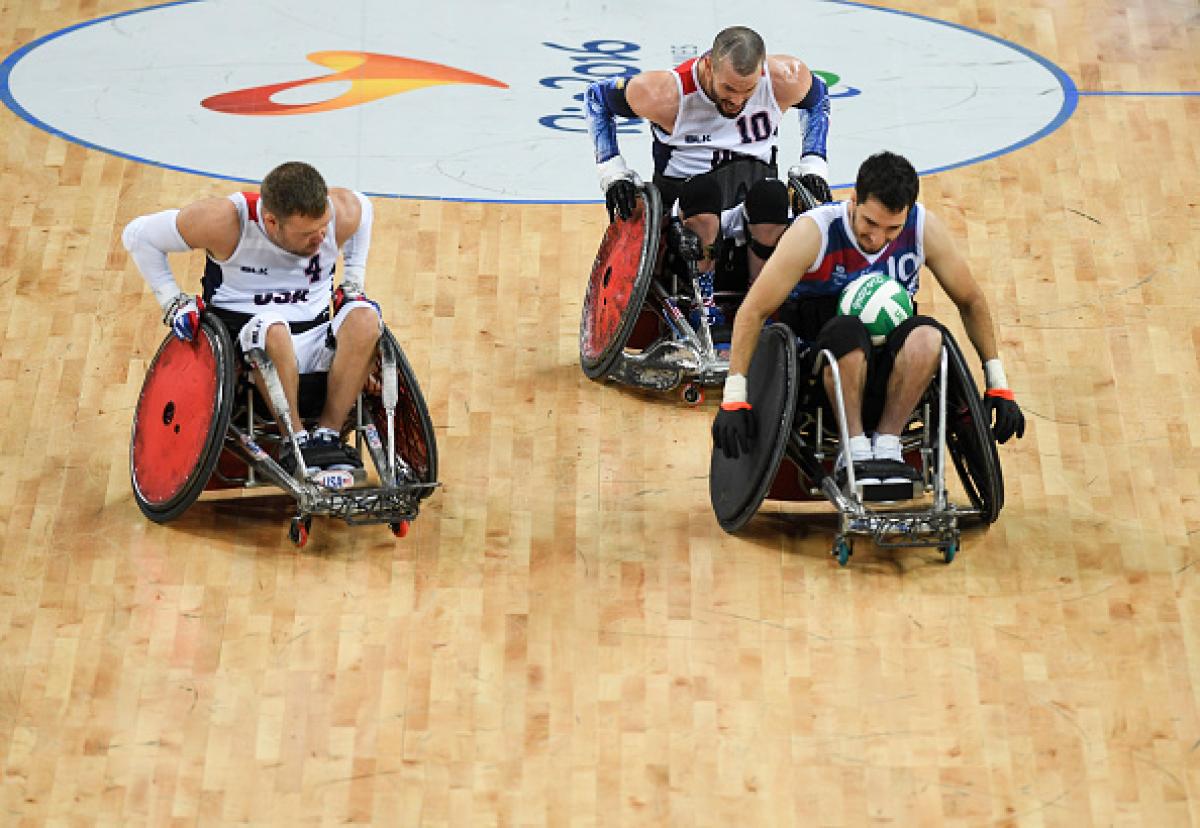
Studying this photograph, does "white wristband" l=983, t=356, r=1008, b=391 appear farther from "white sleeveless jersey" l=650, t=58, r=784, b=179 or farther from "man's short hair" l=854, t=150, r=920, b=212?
"white sleeveless jersey" l=650, t=58, r=784, b=179

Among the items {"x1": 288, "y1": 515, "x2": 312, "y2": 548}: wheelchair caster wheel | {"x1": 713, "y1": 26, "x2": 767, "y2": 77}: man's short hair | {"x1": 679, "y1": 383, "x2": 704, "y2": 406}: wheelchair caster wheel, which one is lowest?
{"x1": 679, "y1": 383, "x2": 704, "y2": 406}: wheelchair caster wheel

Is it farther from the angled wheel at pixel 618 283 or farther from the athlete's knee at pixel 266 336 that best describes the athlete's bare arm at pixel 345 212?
the angled wheel at pixel 618 283

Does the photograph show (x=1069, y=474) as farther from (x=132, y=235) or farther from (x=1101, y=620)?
(x=132, y=235)

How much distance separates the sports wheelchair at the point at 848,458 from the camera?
24.3 feet

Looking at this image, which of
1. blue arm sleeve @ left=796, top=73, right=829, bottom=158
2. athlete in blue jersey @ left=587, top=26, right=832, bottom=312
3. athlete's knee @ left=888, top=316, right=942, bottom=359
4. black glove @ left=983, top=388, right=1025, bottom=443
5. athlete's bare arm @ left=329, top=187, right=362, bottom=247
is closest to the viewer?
athlete's knee @ left=888, top=316, right=942, bottom=359

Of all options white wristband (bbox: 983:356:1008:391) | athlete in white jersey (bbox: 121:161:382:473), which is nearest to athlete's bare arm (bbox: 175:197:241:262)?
athlete in white jersey (bbox: 121:161:382:473)

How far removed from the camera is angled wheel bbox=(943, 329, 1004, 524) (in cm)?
746

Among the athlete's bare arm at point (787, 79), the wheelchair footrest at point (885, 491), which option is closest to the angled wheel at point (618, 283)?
the athlete's bare arm at point (787, 79)

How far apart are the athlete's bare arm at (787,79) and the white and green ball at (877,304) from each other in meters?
1.32

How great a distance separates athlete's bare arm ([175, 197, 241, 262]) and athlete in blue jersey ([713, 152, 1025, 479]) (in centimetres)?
157

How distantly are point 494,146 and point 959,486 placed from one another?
288 cm

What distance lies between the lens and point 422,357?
878cm

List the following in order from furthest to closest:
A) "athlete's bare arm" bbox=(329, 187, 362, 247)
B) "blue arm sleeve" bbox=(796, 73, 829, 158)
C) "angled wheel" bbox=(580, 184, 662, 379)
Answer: "blue arm sleeve" bbox=(796, 73, 829, 158)
"angled wheel" bbox=(580, 184, 662, 379)
"athlete's bare arm" bbox=(329, 187, 362, 247)

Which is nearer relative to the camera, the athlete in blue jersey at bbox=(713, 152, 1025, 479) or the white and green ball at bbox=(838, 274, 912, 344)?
the athlete in blue jersey at bbox=(713, 152, 1025, 479)
